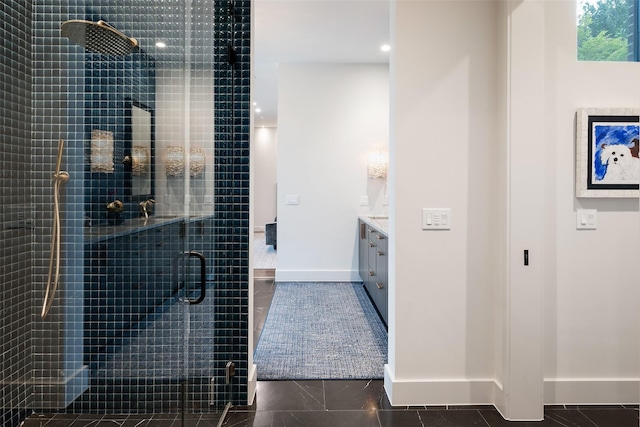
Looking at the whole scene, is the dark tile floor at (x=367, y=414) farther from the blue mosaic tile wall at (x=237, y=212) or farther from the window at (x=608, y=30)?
the window at (x=608, y=30)

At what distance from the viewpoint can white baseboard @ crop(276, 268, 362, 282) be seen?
5.60m

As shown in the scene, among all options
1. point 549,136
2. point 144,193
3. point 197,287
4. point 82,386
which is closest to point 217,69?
point 144,193

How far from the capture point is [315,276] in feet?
18.5

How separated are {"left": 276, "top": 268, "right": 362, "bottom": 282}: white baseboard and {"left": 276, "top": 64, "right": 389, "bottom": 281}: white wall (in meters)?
0.01

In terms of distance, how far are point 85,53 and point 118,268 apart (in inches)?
34.2

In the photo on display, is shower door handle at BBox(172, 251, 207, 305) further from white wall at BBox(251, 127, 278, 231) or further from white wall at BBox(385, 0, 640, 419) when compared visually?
white wall at BBox(251, 127, 278, 231)

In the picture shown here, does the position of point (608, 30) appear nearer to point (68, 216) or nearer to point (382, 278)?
point (382, 278)

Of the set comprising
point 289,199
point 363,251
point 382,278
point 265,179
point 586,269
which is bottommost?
point 382,278

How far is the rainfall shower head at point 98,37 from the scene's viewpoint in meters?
1.64

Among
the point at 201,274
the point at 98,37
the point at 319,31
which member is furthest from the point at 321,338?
the point at 319,31

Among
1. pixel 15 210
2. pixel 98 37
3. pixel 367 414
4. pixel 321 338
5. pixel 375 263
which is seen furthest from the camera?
pixel 375 263

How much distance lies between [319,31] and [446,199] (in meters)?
2.90

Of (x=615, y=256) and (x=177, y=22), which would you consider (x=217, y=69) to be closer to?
(x=177, y=22)

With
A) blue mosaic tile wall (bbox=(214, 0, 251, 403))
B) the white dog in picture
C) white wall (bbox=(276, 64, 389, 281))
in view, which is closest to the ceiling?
white wall (bbox=(276, 64, 389, 281))
